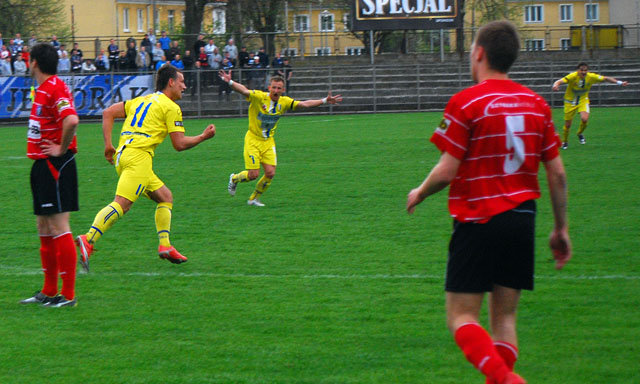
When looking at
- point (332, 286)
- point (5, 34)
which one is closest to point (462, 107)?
point (332, 286)

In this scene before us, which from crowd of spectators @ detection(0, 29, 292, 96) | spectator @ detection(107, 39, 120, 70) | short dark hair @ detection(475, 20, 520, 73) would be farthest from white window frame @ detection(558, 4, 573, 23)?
short dark hair @ detection(475, 20, 520, 73)

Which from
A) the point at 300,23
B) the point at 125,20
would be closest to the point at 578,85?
the point at 300,23

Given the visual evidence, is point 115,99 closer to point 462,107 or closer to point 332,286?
point 332,286

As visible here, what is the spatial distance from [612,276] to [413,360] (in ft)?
9.55

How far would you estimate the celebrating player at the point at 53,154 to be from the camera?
21.0 feet

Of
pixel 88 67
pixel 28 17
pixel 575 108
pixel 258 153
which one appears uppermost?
pixel 28 17

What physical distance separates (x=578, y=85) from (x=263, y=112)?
1002 cm

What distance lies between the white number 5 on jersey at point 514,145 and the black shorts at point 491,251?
0.18m

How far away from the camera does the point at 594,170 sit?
15.3 metres

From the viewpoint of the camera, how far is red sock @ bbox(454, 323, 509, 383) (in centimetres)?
386

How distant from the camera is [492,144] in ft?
13.0

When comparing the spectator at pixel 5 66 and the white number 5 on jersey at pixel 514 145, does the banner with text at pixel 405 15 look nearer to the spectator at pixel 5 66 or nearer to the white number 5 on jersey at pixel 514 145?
the spectator at pixel 5 66

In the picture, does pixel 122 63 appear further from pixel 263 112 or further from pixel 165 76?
pixel 165 76

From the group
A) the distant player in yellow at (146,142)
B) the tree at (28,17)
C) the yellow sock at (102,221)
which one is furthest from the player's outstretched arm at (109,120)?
the tree at (28,17)
